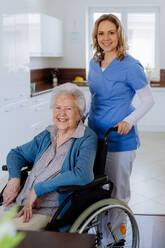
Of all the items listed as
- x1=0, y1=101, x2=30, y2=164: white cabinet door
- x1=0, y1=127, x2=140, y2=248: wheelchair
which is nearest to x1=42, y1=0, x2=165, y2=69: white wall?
x1=0, y1=101, x2=30, y2=164: white cabinet door

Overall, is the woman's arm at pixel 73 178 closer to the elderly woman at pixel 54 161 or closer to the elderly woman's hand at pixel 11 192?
the elderly woman at pixel 54 161

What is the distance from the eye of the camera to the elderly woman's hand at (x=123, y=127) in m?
2.15

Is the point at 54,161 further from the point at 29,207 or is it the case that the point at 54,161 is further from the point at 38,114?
the point at 38,114

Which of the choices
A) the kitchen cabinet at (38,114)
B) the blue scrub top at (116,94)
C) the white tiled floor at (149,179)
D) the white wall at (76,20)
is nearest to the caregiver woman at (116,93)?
the blue scrub top at (116,94)

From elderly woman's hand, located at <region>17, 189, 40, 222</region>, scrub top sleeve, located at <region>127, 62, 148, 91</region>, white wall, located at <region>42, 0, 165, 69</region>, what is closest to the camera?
elderly woman's hand, located at <region>17, 189, 40, 222</region>

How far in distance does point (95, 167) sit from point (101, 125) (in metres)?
0.31

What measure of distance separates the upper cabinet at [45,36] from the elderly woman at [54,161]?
3.19 metres

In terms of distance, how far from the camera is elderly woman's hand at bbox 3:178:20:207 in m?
2.04

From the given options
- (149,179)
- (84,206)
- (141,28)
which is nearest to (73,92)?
(84,206)

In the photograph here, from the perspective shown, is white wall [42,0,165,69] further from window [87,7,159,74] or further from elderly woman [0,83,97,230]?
elderly woman [0,83,97,230]

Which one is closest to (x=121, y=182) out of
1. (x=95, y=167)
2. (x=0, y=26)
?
(x=95, y=167)

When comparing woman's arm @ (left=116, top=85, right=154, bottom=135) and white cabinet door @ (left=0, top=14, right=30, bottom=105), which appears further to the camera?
white cabinet door @ (left=0, top=14, right=30, bottom=105)

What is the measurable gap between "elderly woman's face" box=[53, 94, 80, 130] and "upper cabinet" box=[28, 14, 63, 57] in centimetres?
318

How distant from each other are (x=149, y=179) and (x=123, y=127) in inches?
83.8
